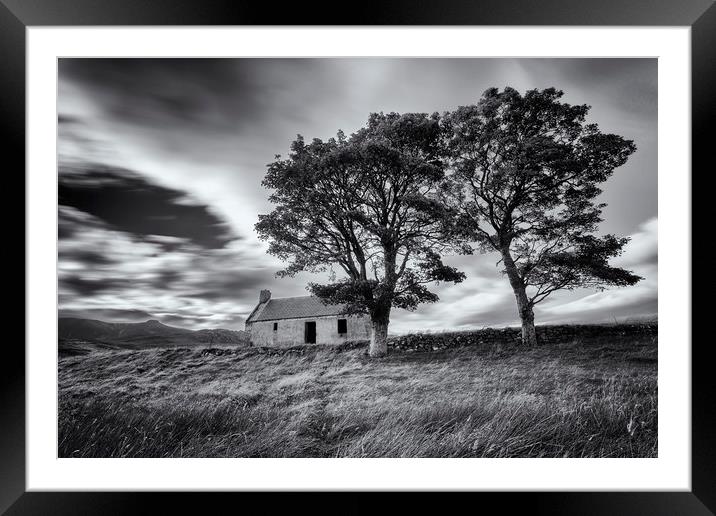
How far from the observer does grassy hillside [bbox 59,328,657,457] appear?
3752 millimetres

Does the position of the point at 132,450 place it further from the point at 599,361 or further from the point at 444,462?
the point at 599,361

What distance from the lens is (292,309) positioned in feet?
19.2

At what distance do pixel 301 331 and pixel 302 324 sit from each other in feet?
0.38

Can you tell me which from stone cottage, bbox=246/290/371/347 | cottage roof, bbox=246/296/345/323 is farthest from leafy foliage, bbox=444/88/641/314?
cottage roof, bbox=246/296/345/323

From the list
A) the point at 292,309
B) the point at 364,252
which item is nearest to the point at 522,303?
the point at 364,252

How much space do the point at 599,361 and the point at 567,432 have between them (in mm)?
1490

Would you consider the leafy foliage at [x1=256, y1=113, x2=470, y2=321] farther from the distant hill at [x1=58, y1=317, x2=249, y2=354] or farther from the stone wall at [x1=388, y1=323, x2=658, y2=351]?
the distant hill at [x1=58, y1=317, x2=249, y2=354]

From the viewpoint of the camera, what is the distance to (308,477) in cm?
361

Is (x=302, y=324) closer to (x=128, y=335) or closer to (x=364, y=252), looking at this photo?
(x=364, y=252)

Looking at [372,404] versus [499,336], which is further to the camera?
[499,336]
